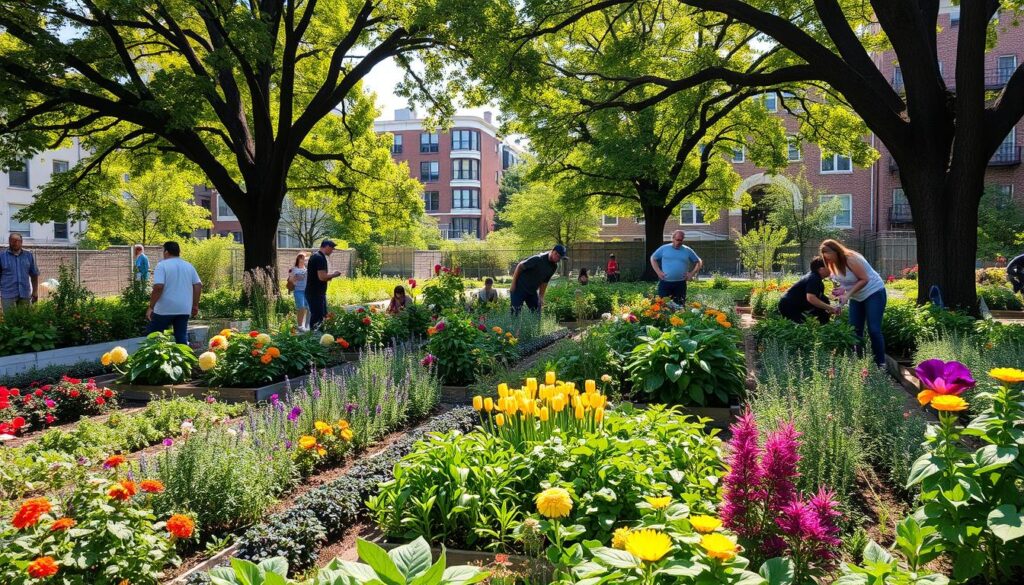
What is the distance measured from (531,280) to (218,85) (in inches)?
482

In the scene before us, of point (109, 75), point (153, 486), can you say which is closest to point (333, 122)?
point (109, 75)

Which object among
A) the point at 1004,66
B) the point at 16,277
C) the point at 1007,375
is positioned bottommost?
the point at 1007,375

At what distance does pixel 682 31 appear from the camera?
63.1 feet

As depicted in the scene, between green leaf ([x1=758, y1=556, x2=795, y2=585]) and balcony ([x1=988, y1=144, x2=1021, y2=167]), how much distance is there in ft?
151

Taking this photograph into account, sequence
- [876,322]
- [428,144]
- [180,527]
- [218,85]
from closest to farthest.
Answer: [180,527], [876,322], [218,85], [428,144]

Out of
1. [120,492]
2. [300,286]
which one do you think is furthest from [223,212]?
[120,492]

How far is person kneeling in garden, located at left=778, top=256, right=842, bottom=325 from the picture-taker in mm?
9031

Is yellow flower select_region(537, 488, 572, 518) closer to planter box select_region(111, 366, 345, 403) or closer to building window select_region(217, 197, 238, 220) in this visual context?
planter box select_region(111, 366, 345, 403)

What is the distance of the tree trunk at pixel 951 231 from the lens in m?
10.2

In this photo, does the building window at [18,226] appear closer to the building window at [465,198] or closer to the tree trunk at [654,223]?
the tree trunk at [654,223]

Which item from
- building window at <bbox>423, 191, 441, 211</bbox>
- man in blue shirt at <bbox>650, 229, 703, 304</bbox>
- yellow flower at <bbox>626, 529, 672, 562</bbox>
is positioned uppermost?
building window at <bbox>423, 191, 441, 211</bbox>

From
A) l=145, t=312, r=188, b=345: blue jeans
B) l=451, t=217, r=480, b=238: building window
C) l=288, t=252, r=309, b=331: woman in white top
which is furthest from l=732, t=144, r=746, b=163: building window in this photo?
l=451, t=217, r=480, b=238: building window

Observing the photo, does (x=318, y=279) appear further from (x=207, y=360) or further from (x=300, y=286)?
(x=207, y=360)

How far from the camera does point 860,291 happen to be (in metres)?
7.94
